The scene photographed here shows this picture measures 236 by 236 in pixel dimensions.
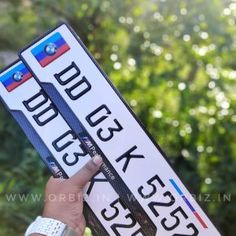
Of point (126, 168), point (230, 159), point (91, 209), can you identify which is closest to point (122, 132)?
point (126, 168)

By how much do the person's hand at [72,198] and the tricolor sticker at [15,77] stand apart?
270mm

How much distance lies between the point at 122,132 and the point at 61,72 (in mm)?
209

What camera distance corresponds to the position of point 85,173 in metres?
1.30

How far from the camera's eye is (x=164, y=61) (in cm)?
303

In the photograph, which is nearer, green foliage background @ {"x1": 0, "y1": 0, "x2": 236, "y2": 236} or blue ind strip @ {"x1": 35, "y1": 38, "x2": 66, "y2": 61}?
blue ind strip @ {"x1": 35, "y1": 38, "x2": 66, "y2": 61}

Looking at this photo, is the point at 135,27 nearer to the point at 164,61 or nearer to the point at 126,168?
the point at 164,61

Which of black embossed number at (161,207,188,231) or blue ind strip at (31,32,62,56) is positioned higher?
blue ind strip at (31,32,62,56)

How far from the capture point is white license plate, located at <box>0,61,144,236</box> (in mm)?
1334

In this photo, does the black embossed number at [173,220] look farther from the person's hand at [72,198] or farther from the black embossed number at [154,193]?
the person's hand at [72,198]

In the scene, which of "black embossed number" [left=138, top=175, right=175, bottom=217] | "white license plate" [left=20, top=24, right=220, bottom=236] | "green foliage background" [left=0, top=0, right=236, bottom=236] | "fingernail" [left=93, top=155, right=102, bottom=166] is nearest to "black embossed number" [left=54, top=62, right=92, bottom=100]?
"white license plate" [left=20, top=24, right=220, bottom=236]

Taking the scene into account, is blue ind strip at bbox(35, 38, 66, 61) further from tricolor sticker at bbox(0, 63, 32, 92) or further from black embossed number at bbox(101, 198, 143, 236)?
black embossed number at bbox(101, 198, 143, 236)

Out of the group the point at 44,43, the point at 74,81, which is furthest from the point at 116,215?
the point at 44,43

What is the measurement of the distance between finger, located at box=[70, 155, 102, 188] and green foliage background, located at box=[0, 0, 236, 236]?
1314 millimetres

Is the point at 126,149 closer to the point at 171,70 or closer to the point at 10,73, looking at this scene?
the point at 10,73
